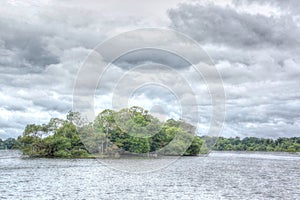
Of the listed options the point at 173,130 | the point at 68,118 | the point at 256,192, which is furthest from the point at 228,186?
the point at 173,130

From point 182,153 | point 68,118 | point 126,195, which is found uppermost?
point 68,118

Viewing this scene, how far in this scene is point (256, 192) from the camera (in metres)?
51.1

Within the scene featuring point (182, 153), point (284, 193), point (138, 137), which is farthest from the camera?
point (182, 153)

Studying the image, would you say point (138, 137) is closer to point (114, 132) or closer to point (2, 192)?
point (114, 132)

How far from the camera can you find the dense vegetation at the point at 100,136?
122375 millimetres

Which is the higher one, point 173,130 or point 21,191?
point 173,130

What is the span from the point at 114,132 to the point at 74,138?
1420 cm

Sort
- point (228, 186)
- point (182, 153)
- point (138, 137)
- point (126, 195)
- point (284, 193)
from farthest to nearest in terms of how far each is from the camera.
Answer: point (182, 153) → point (138, 137) → point (228, 186) → point (284, 193) → point (126, 195)

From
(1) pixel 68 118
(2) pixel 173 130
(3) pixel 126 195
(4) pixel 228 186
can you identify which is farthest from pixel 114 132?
(3) pixel 126 195

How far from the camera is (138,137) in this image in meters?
138

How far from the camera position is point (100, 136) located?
125375 mm

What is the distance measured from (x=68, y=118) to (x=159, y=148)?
1563 inches

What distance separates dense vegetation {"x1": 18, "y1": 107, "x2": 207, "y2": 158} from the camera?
122375 millimetres

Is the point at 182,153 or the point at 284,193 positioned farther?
the point at 182,153
